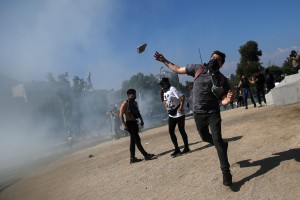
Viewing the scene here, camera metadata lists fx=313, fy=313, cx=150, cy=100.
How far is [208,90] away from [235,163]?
147cm

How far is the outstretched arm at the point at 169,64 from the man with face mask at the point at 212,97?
12 cm

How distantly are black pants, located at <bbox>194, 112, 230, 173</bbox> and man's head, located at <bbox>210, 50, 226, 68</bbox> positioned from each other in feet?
2.58

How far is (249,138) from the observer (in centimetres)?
704

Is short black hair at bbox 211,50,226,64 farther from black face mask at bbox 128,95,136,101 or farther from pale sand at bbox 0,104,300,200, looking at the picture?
black face mask at bbox 128,95,136,101

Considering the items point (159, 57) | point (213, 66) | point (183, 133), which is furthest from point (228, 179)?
point (183, 133)

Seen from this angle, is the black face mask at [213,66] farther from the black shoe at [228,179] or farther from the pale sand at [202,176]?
the pale sand at [202,176]

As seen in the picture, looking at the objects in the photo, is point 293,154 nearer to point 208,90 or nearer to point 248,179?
point 248,179

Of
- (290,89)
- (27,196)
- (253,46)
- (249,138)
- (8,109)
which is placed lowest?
(27,196)

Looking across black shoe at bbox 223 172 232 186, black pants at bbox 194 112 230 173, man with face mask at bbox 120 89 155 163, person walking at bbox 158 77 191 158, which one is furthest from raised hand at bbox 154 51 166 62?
man with face mask at bbox 120 89 155 163

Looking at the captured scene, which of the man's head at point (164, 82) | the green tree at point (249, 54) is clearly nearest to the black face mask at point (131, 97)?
the man's head at point (164, 82)

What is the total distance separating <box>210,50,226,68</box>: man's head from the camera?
473cm

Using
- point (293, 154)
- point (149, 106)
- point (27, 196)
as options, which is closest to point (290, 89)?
point (293, 154)

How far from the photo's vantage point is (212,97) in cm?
473

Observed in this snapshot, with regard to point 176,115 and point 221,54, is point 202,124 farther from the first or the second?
point 176,115
